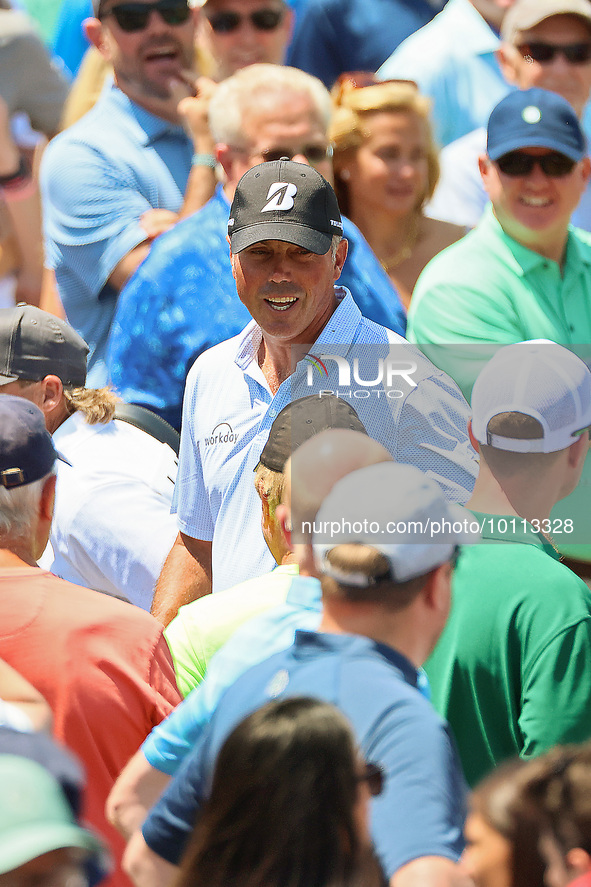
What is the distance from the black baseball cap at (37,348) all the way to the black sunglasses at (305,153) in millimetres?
849

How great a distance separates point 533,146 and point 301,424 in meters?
1.94

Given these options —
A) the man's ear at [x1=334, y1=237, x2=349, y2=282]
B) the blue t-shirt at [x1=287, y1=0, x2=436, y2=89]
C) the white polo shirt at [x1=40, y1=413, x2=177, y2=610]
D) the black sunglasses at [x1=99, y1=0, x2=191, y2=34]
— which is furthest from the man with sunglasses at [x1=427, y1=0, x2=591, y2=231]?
the white polo shirt at [x1=40, y1=413, x2=177, y2=610]

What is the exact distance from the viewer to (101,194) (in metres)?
4.77

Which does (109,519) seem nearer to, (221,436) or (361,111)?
(221,436)

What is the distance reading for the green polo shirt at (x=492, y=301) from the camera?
158 inches

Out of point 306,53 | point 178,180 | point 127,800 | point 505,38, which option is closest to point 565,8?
point 505,38

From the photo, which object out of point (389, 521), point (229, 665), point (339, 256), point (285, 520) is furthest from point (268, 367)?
point (389, 521)

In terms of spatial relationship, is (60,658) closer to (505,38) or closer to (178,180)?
(178,180)

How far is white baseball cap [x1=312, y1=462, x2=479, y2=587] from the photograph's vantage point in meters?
1.95

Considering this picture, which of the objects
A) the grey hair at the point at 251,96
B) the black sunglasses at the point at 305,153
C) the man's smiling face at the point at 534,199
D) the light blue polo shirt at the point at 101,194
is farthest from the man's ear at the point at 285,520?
the light blue polo shirt at the point at 101,194

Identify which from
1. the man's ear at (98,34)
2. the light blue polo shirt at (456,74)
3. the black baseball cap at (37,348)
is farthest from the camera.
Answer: the light blue polo shirt at (456,74)

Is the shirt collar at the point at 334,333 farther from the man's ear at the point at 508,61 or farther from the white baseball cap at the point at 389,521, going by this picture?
the man's ear at the point at 508,61

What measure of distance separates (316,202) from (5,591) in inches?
54.2

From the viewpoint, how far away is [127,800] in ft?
7.31
